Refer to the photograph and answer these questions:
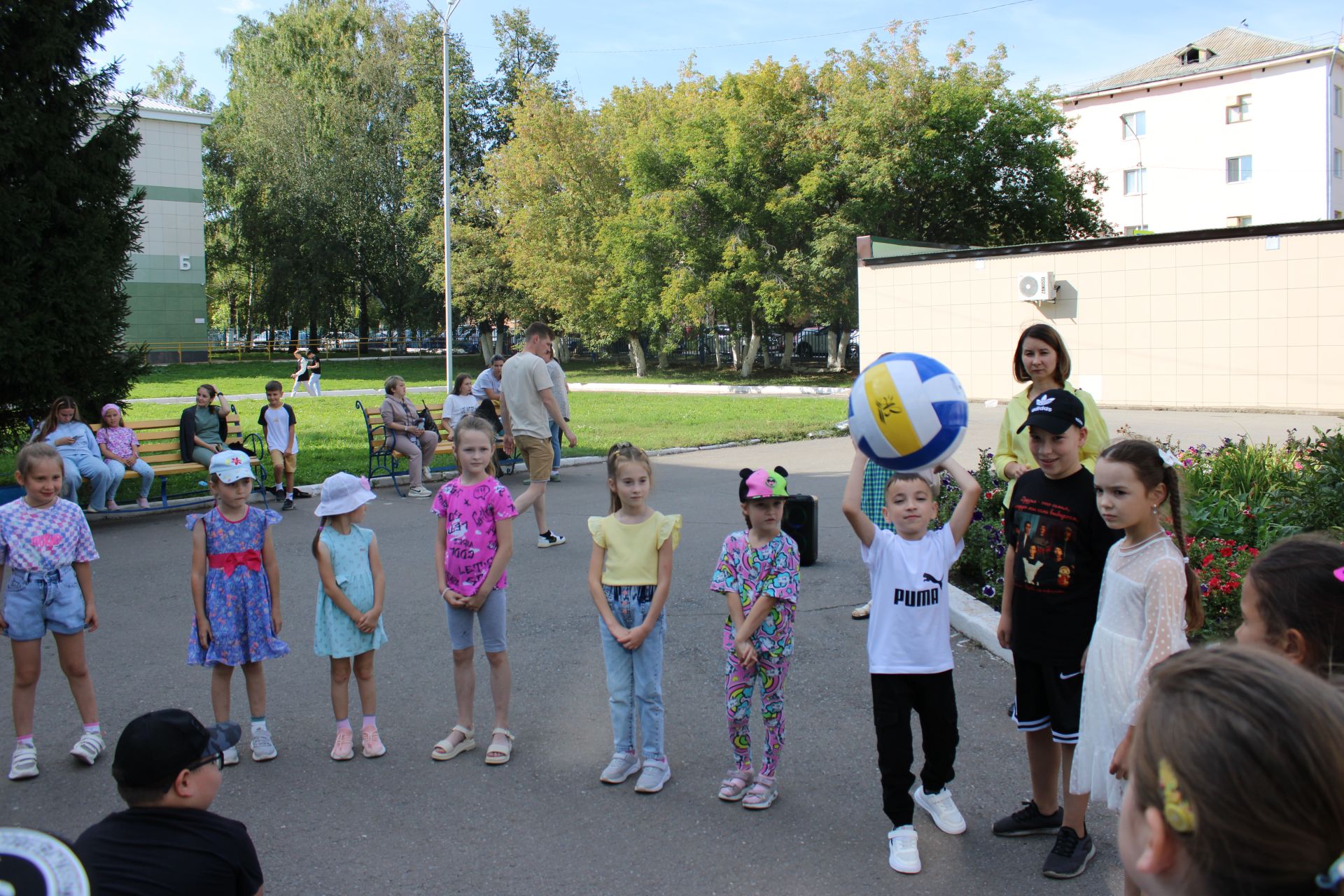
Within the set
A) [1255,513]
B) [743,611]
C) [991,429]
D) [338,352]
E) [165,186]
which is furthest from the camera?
[338,352]

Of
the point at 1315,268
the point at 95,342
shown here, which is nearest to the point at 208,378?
the point at 95,342

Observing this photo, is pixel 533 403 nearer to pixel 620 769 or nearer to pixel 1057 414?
pixel 620 769

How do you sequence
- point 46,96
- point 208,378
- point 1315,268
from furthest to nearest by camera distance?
1. point 208,378
2. point 1315,268
3. point 46,96

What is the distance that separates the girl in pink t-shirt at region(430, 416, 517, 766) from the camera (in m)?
5.06

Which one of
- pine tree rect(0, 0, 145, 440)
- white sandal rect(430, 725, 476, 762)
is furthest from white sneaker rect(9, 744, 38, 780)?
pine tree rect(0, 0, 145, 440)

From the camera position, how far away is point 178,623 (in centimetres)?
741

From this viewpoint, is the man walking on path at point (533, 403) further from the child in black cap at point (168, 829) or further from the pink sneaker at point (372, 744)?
the child in black cap at point (168, 829)

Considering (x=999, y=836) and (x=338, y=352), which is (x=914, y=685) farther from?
(x=338, y=352)

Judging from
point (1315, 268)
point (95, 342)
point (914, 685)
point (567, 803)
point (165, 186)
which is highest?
point (165, 186)

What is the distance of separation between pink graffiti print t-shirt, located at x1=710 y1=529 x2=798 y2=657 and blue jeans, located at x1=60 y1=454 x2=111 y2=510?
8.94 metres

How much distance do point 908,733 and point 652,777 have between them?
1.29 metres

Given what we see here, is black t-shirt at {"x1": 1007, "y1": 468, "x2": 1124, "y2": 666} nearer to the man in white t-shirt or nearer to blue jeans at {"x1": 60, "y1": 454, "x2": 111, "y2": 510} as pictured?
the man in white t-shirt

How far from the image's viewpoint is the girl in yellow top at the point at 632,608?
15.3ft

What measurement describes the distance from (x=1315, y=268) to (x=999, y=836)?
20.8 m
